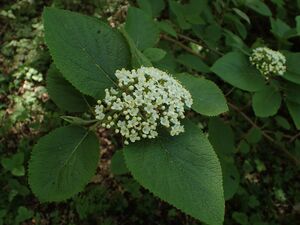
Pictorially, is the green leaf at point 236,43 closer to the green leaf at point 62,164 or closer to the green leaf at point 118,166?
the green leaf at point 118,166

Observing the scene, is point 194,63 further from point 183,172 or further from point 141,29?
point 183,172

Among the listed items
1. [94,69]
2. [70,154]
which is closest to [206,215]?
[70,154]

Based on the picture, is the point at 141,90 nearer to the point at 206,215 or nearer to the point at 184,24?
the point at 206,215

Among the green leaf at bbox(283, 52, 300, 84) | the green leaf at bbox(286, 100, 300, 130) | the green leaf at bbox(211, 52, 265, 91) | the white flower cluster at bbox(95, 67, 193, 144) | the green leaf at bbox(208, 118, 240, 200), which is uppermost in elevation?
the white flower cluster at bbox(95, 67, 193, 144)

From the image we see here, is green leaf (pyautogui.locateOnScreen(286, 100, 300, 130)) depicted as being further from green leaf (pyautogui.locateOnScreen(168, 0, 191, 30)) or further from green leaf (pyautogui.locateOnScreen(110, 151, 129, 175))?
green leaf (pyautogui.locateOnScreen(110, 151, 129, 175))

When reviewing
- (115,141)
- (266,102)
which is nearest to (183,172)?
(266,102)

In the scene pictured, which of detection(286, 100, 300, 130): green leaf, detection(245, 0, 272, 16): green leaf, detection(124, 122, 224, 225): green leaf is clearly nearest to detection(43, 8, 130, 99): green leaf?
detection(124, 122, 224, 225): green leaf
